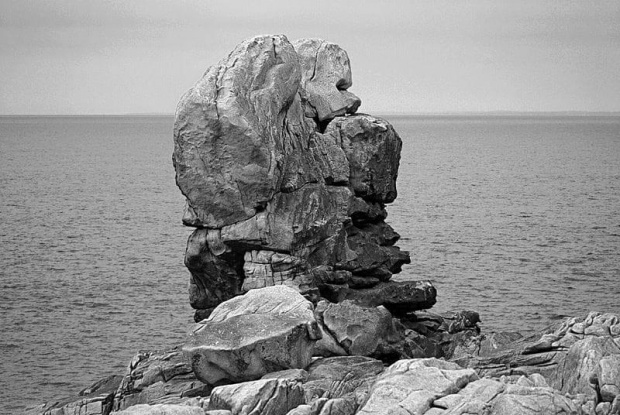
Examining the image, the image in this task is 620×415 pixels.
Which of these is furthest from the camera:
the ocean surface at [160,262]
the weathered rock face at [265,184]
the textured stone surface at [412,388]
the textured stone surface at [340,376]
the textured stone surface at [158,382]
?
the ocean surface at [160,262]

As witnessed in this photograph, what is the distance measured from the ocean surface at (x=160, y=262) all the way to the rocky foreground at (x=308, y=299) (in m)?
8.37

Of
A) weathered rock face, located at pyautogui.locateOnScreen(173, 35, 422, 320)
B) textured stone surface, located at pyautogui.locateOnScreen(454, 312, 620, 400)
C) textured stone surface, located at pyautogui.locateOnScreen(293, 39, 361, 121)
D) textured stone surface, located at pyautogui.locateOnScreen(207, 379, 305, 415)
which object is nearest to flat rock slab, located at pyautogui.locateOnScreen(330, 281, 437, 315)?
weathered rock face, located at pyautogui.locateOnScreen(173, 35, 422, 320)

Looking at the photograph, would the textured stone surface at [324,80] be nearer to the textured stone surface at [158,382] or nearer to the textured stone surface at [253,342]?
the textured stone surface at [158,382]

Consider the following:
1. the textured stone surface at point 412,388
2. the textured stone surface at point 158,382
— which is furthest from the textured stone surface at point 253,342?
the textured stone surface at point 412,388

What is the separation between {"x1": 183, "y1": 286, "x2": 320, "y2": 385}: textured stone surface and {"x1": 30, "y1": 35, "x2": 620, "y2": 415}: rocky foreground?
6 cm

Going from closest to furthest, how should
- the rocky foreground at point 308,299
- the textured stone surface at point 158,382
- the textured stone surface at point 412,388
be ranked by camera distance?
the textured stone surface at point 412,388 → the rocky foreground at point 308,299 → the textured stone surface at point 158,382

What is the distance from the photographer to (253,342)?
32.4 m

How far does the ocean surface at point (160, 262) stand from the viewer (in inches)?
2067

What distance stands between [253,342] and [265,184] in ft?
42.4

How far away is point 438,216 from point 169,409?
77306 millimetres

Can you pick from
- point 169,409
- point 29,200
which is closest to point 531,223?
point 29,200

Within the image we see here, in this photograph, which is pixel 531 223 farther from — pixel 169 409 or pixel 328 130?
pixel 169 409

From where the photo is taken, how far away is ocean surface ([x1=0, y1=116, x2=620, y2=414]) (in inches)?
2067

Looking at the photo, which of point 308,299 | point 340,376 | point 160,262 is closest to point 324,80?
point 308,299
